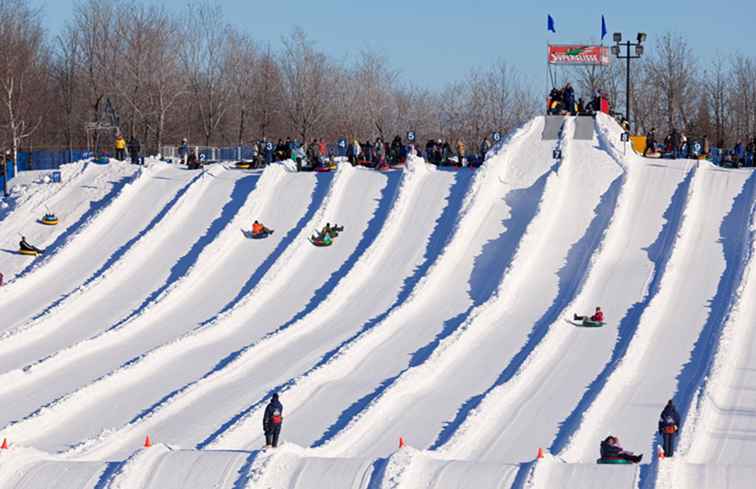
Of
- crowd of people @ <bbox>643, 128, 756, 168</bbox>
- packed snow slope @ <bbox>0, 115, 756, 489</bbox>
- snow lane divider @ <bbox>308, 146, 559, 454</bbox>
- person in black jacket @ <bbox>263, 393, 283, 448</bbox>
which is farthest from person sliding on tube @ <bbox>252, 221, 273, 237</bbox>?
person in black jacket @ <bbox>263, 393, 283, 448</bbox>

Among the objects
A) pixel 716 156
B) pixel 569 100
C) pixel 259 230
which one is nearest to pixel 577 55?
pixel 569 100

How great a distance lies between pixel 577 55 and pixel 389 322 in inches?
615

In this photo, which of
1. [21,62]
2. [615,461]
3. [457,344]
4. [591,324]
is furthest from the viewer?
[21,62]

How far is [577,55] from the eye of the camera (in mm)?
42062

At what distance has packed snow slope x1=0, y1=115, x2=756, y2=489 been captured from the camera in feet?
70.3

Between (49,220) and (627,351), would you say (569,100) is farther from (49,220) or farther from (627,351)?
(49,220)

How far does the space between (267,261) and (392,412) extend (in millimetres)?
11506

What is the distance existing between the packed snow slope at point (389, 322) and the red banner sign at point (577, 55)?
3106 mm

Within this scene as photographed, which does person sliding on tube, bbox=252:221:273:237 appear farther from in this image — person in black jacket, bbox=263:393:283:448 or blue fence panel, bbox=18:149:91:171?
blue fence panel, bbox=18:149:91:171

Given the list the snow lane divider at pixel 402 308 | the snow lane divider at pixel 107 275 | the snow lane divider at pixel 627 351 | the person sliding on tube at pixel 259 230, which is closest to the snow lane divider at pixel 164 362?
the person sliding on tube at pixel 259 230

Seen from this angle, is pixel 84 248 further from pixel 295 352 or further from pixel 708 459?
pixel 708 459

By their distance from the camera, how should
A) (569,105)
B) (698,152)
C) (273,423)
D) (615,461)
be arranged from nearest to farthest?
1. (615,461)
2. (273,423)
3. (698,152)
4. (569,105)

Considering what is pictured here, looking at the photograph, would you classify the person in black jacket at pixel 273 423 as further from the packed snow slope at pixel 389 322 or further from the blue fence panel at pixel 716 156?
the blue fence panel at pixel 716 156

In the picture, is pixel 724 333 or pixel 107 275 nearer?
pixel 724 333
